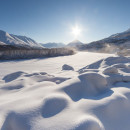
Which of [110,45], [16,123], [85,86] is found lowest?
[16,123]

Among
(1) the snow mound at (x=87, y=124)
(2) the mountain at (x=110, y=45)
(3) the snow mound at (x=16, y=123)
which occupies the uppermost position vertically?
(2) the mountain at (x=110, y=45)

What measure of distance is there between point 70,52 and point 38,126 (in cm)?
910

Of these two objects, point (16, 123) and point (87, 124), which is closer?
point (87, 124)

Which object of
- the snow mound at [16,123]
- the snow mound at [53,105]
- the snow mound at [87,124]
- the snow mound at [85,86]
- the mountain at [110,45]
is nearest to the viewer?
the snow mound at [87,124]

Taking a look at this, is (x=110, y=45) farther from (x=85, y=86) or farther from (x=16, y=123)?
(x=16, y=123)

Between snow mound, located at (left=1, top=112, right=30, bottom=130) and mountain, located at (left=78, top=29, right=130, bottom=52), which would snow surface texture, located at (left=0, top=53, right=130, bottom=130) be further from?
mountain, located at (left=78, top=29, right=130, bottom=52)

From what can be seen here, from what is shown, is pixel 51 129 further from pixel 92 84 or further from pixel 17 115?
pixel 92 84

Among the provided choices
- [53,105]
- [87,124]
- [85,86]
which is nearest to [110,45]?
[85,86]

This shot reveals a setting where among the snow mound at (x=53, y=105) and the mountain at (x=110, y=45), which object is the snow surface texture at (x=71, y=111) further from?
the mountain at (x=110, y=45)

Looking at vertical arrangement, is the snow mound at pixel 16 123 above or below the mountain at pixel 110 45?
below

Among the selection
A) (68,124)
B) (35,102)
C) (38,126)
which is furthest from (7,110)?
(68,124)

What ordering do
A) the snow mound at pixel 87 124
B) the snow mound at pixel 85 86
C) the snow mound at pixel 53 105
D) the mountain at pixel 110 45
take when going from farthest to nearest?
the mountain at pixel 110 45 < the snow mound at pixel 85 86 < the snow mound at pixel 53 105 < the snow mound at pixel 87 124

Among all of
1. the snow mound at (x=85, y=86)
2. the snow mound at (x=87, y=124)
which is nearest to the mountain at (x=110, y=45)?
the snow mound at (x=85, y=86)

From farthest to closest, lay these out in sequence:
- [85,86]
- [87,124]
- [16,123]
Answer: [85,86] → [16,123] → [87,124]
